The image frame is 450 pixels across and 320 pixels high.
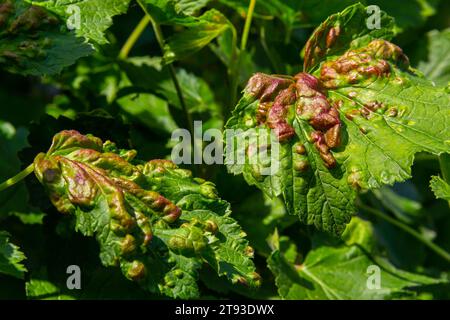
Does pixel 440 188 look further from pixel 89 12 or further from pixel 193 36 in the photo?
pixel 89 12

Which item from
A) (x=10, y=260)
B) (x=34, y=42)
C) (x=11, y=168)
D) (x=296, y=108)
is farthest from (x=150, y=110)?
(x=10, y=260)

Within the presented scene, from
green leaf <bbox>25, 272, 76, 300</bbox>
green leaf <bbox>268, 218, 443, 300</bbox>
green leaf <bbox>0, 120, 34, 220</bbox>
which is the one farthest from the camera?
green leaf <bbox>0, 120, 34, 220</bbox>

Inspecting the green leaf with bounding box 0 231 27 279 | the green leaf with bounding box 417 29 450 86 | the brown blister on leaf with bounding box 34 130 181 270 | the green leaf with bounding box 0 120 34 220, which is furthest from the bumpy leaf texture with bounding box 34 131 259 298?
the green leaf with bounding box 417 29 450 86

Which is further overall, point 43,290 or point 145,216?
point 43,290

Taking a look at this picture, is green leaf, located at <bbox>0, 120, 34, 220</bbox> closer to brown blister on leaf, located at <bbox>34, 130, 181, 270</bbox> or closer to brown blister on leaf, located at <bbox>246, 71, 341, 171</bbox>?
brown blister on leaf, located at <bbox>34, 130, 181, 270</bbox>

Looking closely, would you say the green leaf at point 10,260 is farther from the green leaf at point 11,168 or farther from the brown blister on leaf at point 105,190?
the green leaf at point 11,168

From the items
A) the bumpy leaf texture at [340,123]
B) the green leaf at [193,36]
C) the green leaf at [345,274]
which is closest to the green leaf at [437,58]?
the green leaf at [345,274]
